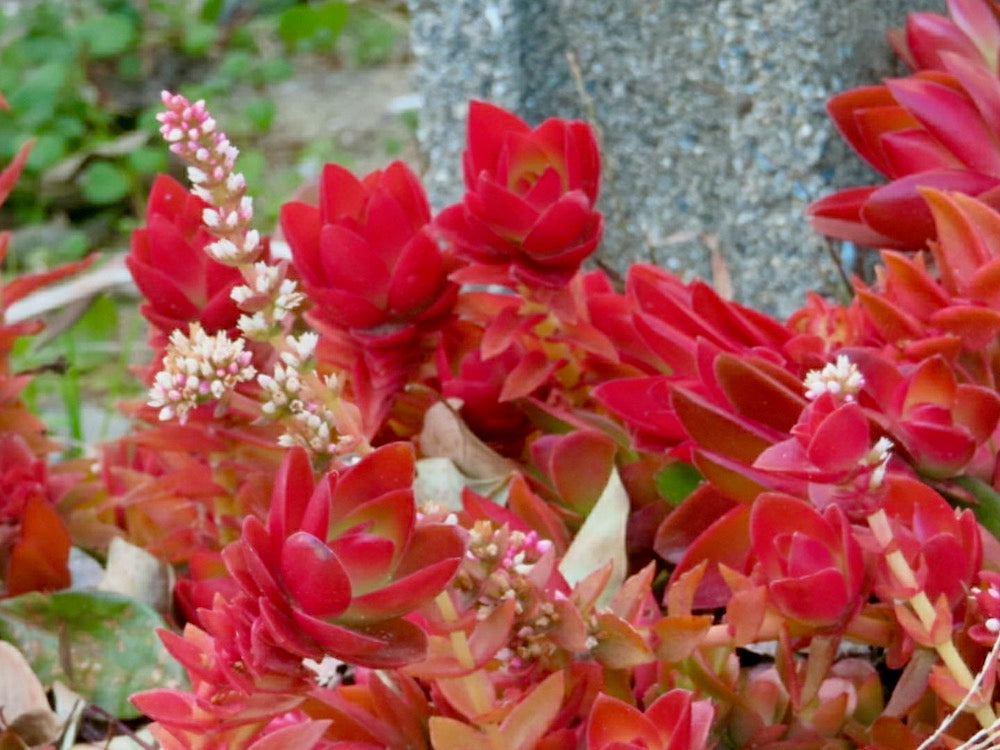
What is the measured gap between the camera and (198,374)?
1.91 ft

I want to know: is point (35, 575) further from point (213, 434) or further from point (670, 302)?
point (670, 302)

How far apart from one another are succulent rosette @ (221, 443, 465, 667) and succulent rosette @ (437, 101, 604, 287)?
0.27 metres

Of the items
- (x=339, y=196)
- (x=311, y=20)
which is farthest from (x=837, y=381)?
(x=311, y=20)

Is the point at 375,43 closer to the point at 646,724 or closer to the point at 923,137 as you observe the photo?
the point at 923,137

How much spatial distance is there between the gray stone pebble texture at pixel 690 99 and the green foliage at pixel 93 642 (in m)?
0.59

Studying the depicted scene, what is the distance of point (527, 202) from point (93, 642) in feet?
1.33

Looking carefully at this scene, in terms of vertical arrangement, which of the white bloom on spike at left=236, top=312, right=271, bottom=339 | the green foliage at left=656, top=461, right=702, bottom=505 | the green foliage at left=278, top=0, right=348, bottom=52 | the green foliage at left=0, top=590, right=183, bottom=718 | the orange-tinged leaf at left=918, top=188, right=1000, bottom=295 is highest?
the white bloom on spike at left=236, top=312, right=271, bottom=339

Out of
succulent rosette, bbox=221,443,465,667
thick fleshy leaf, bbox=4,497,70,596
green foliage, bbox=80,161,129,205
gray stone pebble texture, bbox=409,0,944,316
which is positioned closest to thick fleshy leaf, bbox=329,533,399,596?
succulent rosette, bbox=221,443,465,667

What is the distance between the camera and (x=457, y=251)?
0.85m

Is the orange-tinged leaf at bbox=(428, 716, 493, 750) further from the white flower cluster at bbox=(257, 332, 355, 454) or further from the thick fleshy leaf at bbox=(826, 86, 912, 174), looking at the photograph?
the thick fleshy leaf at bbox=(826, 86, 912, 174)

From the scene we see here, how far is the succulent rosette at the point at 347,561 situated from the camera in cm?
54

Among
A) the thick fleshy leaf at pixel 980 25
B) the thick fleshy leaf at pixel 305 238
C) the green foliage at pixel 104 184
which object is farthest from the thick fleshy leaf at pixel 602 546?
the green foliage at pixel 104 184

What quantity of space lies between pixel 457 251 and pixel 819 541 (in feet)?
0.99

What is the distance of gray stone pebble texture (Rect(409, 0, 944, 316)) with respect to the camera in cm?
123
